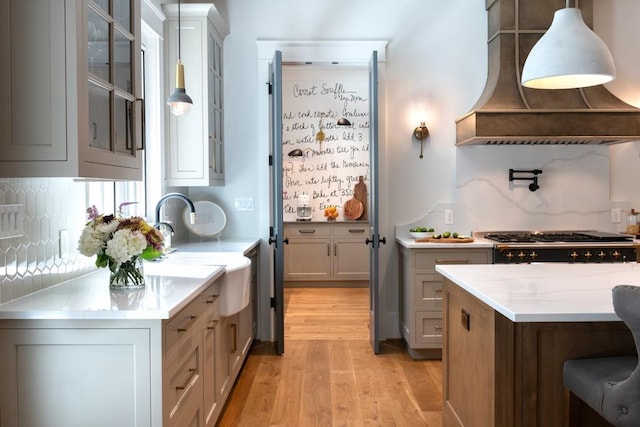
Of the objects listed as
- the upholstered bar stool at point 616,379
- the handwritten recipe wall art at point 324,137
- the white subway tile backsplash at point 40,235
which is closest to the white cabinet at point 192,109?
the white subway tile backsplash at point 40,235

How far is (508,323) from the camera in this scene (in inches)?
70.4

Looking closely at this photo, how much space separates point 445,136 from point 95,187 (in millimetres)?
2741

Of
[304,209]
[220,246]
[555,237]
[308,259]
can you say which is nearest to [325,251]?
[308,259]

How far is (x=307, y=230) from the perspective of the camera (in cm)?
638

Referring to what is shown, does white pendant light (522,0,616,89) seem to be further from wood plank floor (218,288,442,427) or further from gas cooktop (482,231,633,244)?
gas cooktop (482,231,633,244)

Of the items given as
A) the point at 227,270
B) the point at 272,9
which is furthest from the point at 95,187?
the point at 272,9

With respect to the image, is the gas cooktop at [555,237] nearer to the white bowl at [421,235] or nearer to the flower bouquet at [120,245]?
the white bowl at [421,235]

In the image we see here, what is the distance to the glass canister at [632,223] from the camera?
13.8ft

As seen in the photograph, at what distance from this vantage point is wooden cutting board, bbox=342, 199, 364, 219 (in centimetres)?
661

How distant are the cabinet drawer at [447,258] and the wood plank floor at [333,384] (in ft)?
2.28

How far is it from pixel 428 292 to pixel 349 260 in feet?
8.65

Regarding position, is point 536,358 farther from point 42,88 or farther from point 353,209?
point 353,209

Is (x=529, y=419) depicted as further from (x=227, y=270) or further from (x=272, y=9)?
(x=272, y=9)

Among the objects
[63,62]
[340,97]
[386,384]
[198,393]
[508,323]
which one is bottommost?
[386,384]
